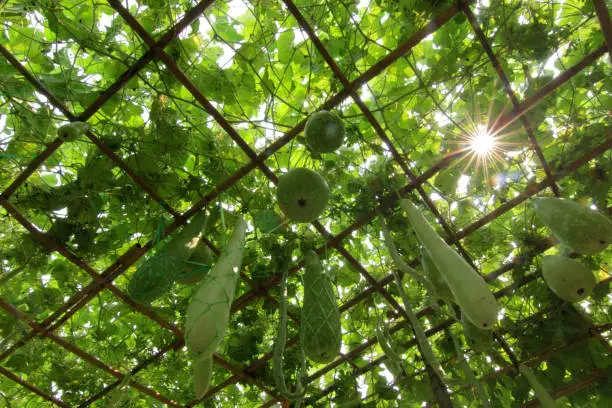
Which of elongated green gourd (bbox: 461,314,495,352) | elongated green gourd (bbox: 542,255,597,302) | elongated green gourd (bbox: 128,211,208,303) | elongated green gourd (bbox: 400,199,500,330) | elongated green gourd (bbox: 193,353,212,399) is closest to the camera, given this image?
elongated green gourd (bbox: 400,199,500,330)

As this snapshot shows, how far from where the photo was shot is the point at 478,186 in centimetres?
264

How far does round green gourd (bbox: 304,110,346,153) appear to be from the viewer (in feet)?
6.58

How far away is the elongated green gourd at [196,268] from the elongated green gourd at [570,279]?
1.72 m

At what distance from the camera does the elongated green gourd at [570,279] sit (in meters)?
2.17

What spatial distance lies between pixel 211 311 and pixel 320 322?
627mm

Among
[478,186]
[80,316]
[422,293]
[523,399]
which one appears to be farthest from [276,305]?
[80,316]

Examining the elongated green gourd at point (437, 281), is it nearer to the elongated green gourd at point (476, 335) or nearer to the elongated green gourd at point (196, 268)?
the elongated green gourd at point (476, 335)

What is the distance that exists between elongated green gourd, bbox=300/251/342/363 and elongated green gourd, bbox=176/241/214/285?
512 mm

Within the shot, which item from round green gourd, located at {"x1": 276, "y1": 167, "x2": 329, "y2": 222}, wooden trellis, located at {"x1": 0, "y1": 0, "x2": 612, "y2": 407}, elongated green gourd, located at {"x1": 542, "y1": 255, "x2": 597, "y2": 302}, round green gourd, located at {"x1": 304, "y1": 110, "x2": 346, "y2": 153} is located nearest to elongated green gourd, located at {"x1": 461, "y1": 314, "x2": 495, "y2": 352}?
elongated green gourd, located at {"x1": 542, "y1": 255, "x2": 597, "y2": 302}

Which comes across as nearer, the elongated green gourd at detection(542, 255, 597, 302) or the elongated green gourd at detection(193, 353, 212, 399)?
the elongated green gourd at detection(193, 353, 212, 399)

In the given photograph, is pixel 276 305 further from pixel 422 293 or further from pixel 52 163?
pixel 52 163

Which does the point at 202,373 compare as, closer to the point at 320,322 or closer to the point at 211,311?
the point at 211,311

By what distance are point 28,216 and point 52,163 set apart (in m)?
0.40

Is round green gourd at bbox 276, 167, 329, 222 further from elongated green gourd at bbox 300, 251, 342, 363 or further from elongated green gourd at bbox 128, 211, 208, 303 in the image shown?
elongated green gourd at bbox 128, 211, 208, 303
